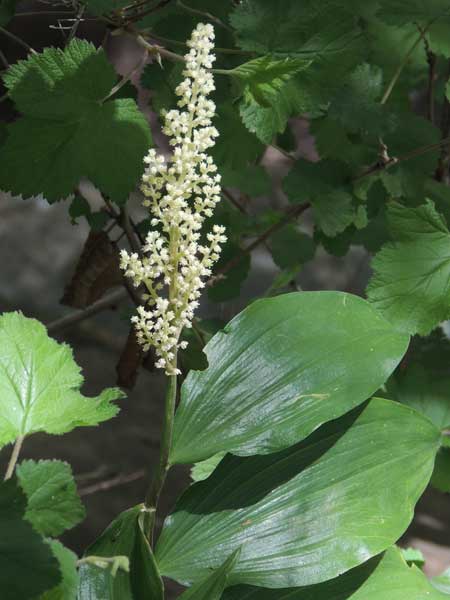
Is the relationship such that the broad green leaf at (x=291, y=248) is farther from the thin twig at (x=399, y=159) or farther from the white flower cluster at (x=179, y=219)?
the white flower cluster at (x=179, y=219)

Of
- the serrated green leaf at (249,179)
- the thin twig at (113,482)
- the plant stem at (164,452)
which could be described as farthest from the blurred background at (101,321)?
the plant stem at (164,452)

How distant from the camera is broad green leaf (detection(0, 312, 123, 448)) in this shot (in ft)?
2.88

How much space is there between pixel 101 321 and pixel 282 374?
189 centimetres

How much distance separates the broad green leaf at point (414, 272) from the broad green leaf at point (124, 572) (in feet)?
1.40

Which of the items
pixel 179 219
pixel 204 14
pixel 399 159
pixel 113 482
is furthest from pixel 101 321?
pixel 179 219

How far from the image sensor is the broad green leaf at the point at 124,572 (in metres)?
0.89

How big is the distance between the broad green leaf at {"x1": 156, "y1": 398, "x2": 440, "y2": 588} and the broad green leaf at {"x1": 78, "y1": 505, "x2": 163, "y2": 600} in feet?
0.18

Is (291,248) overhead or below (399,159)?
below

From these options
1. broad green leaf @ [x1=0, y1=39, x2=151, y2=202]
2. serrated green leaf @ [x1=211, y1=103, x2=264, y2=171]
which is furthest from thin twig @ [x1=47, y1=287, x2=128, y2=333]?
broad green leaf @ [x1=0, y1=39, x2=151, y2=202]

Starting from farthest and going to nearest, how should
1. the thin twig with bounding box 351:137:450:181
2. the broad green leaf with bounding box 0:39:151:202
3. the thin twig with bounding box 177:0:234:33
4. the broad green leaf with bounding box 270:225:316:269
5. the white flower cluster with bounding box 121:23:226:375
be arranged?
1. the broad green leaf with bounding box 270:225:316:269
2. the thin twig with bounding box 351:137:450:181
3. the thin twig with bounding box 177:0:234:33
4. the broad green leaf with bounding box 0:39:151:202
5. the white flower cluster with bounding box 121:23:226:375

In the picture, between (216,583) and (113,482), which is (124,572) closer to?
(216,583)

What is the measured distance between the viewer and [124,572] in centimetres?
91

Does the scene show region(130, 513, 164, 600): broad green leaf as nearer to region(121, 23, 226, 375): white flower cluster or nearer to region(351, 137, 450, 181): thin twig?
region(121, 23, 226, 375): white flower cluster

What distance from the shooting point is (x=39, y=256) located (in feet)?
9.66
